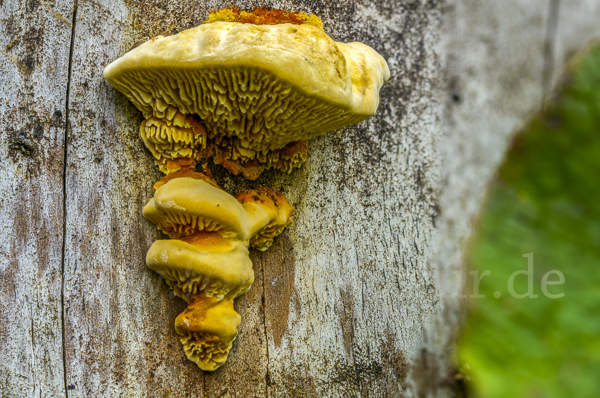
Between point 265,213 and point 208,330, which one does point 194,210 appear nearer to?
point 265,213

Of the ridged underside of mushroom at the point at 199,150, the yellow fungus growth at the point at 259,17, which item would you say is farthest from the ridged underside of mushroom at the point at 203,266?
the yellow fungus growth at the point at 259,17

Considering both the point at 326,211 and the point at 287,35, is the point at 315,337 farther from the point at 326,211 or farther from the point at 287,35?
the point at 287,35

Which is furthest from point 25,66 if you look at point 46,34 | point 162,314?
point 162,314

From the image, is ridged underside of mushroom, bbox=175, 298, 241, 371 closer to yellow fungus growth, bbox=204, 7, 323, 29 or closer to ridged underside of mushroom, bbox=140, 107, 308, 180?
ridged underside of mushroom, bbox=140, 107, 308, 180

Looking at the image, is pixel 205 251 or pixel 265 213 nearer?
pixel 205 251

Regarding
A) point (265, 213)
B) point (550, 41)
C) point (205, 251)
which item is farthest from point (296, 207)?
point (550, 41)

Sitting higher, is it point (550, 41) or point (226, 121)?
point (550, 41)

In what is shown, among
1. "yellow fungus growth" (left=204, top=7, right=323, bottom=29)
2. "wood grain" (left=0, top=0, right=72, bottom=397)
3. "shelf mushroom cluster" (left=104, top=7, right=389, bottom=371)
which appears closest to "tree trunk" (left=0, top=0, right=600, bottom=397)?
"wood grain" (left=0, top=0, right=72, bottom=397)

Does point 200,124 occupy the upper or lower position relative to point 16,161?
upper
